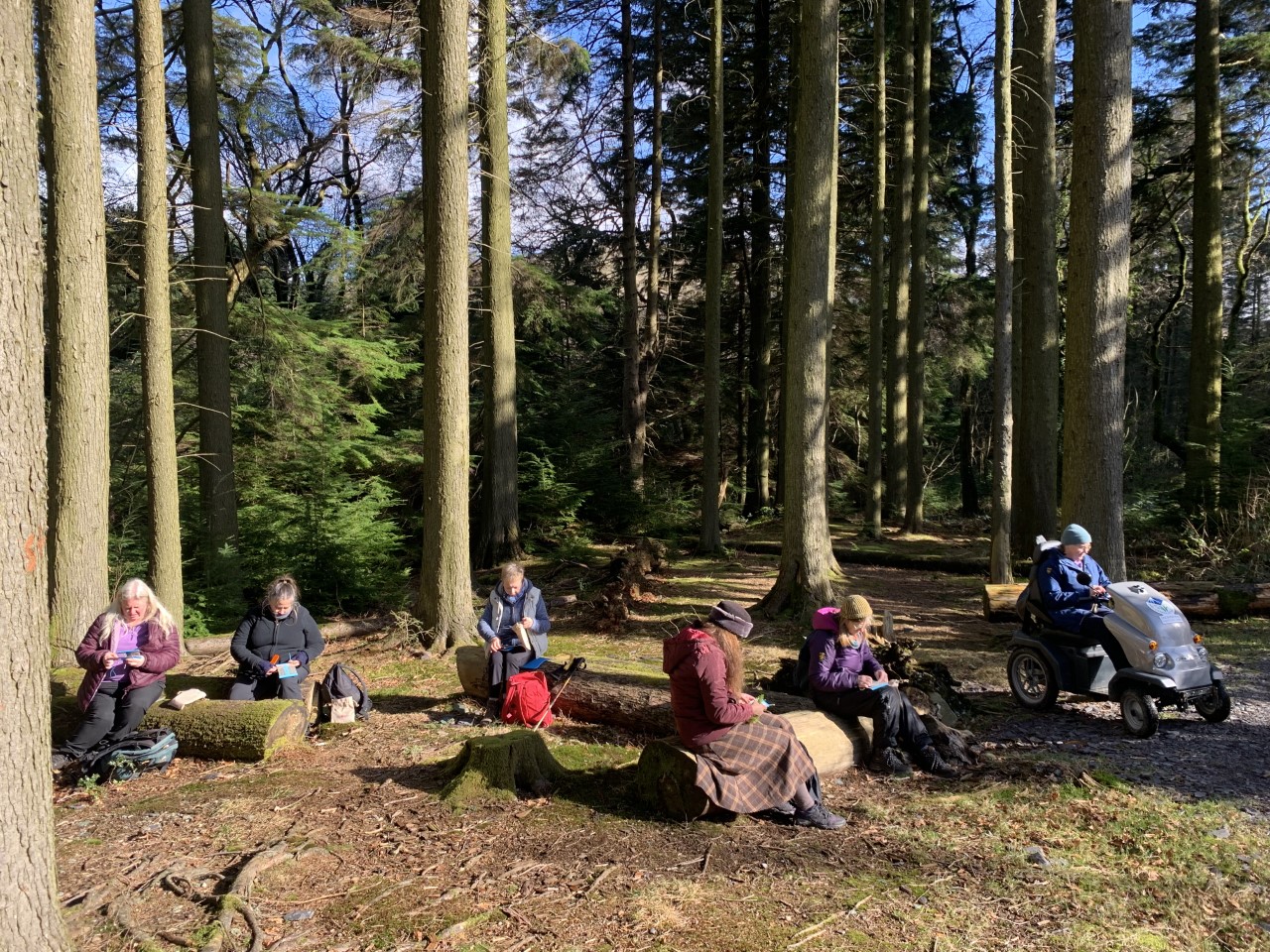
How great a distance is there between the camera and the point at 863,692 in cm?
586

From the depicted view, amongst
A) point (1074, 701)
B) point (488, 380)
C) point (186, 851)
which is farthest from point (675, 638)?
point (488, 380)

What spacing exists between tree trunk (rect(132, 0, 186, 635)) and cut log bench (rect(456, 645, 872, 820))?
430cm

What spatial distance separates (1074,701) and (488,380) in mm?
10379

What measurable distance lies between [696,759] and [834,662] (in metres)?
1.59

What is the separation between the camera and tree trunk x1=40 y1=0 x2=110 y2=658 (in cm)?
786

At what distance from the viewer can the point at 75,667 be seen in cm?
780

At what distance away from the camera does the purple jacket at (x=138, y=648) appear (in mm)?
5918

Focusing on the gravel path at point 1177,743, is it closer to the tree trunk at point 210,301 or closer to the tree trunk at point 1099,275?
the tree trunk at point 1099,275

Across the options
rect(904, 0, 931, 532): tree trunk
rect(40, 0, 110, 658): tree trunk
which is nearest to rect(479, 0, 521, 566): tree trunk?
rect(40, 0, 110, 658): tree trunk

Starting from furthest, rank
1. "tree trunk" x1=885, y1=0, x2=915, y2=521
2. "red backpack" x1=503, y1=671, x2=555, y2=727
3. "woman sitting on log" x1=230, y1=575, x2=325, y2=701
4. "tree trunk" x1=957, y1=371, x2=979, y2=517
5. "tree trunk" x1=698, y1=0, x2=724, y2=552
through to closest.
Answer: "tree trunk" x1=957, y1=371, x2=979, y2=517
"tree trunk" x1=885, y1=0, x2=915, y2=521
"tree trunk" x1=698, y1=0, x2=724, y2=552
"red backpack" x1=503, y1=671, x2=555, y2=727
"woman sitting on log" x1=230, y1=575, x2=325, y2=701

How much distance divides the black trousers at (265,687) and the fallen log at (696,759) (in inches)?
124

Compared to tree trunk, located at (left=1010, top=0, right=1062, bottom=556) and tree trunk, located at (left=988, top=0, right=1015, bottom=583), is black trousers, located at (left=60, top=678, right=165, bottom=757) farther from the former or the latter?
tree trunk, located at (left=1010, top=0, right=1062, bottom=556)

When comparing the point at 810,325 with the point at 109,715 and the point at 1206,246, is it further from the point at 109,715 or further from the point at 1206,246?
the point at 1206,246

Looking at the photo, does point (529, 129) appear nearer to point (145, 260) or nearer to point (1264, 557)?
point (145, 260)
